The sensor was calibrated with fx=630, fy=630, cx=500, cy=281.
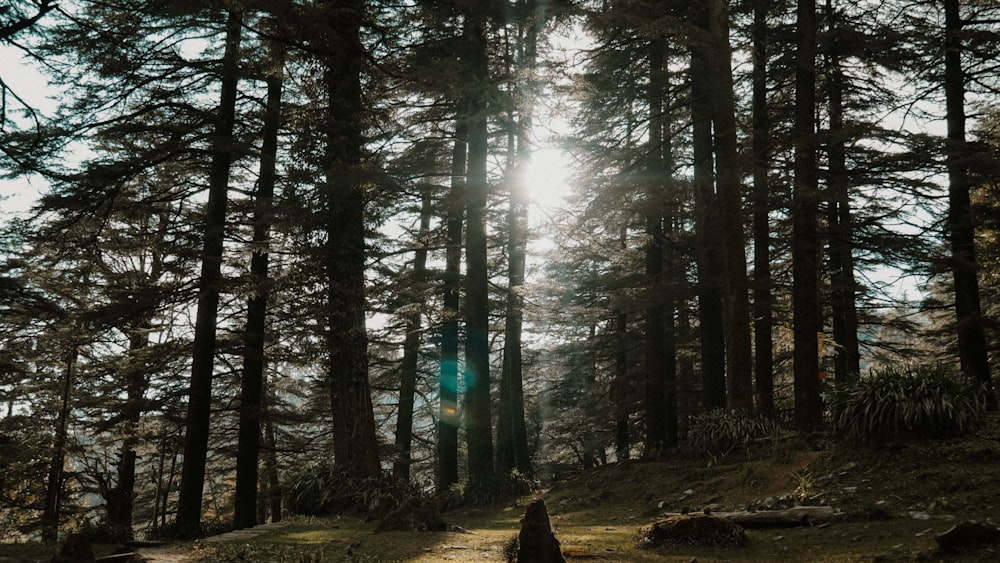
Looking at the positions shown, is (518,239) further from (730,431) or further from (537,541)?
(537,541)

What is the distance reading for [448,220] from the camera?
63.5 ft

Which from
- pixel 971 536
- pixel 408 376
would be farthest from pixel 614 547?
pixel 408 376

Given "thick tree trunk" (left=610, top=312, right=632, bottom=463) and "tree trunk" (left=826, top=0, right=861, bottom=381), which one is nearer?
"tree trunk" (left=826, top=0, right=861, bottom=381)

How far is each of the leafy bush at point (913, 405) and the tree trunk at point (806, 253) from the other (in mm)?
3937

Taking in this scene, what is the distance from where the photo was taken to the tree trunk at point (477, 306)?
47.0 feet

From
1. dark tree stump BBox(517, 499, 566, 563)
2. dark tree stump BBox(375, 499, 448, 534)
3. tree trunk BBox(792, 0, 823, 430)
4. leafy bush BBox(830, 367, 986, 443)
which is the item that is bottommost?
dark tree stump BBox(375, 499, 448, 534)

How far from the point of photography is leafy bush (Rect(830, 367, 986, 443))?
7.68 m

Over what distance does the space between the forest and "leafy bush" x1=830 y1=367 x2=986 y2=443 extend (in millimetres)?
44

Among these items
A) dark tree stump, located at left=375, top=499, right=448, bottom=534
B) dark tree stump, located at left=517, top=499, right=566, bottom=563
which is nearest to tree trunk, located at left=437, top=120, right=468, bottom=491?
dark tree stump, located at left=375, top=499, right=448, bottom=534

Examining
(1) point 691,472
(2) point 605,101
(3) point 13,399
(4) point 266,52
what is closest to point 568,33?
(2) point 605,101

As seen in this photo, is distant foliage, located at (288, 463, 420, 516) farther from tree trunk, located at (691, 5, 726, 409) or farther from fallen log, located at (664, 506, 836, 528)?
tree trunk, located at (691, 5, 726, 409)

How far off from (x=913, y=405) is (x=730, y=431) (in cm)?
397

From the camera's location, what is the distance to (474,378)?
Result: 49.2ft

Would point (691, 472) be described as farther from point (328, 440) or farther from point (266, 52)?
point (328, 440)
